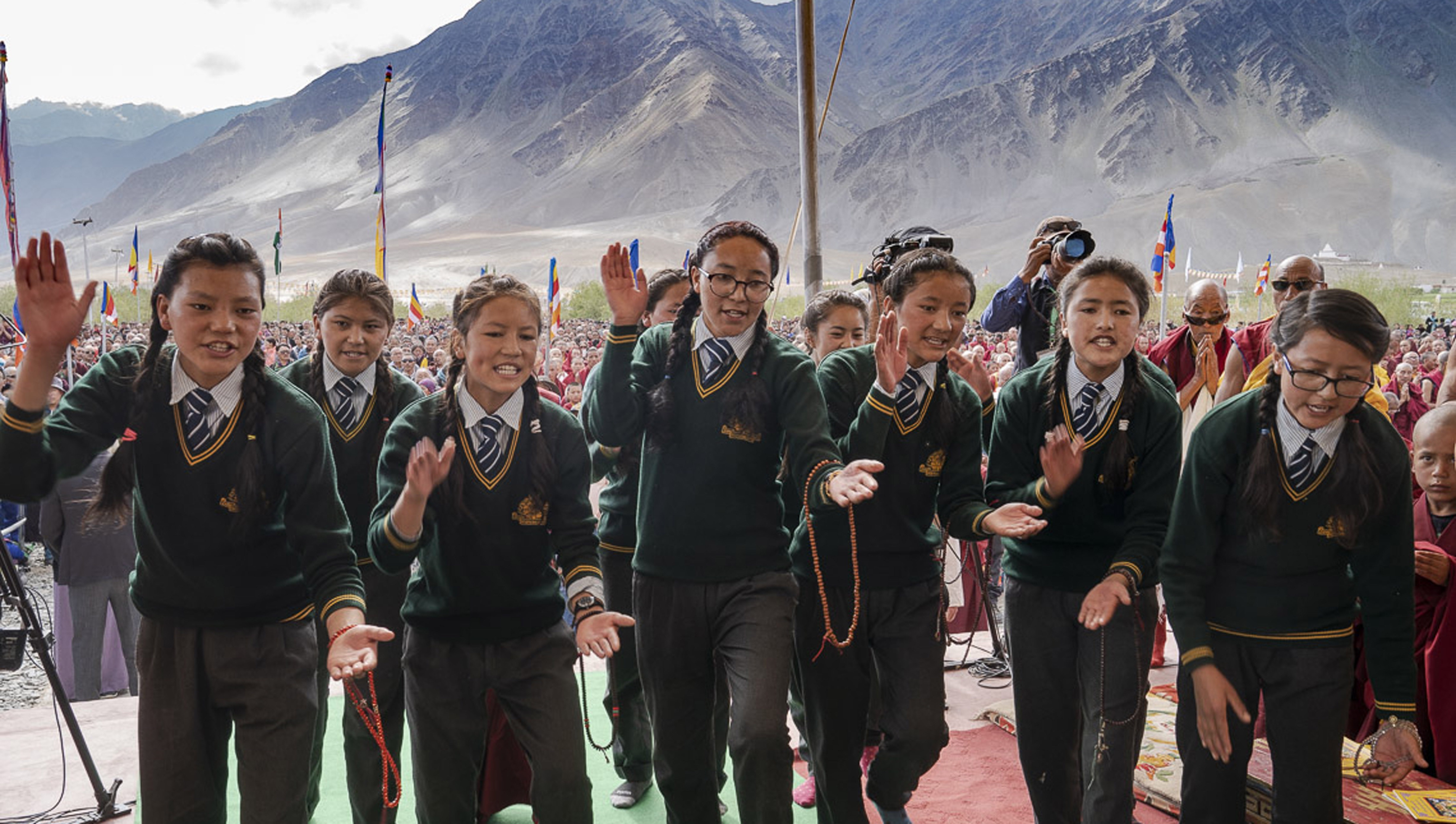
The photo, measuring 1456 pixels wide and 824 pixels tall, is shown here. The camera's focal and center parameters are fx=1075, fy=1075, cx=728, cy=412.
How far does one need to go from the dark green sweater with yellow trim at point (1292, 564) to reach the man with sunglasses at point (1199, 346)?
1951 millimetres

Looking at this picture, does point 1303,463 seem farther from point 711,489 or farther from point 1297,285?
point 1297,285

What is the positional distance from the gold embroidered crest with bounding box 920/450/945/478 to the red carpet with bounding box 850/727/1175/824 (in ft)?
4.33

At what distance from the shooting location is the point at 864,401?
3051 millimetres

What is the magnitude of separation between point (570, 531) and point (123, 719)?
3099mm

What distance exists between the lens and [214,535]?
259 cm

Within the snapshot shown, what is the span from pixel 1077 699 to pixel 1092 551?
41 centimetres

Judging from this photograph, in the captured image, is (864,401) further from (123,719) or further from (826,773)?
(123,719)

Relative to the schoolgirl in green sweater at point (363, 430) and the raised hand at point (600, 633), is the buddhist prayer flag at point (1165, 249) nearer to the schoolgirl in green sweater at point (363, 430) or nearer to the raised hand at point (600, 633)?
the schoolgirl in green sweater at point (363, 430)

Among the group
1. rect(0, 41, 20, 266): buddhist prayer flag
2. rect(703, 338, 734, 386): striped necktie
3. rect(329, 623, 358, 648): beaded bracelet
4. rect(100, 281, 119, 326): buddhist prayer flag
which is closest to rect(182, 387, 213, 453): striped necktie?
rect(329, 623, 358, 648): beaded bracelet

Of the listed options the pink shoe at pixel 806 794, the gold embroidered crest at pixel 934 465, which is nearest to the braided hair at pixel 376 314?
the gold embroidered crest at pixel 934 465

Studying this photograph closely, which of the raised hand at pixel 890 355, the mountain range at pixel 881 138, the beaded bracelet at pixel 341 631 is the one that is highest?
the mountain range at pixel 881 138

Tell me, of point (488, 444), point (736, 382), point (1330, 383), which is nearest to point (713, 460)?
point (736, 382)

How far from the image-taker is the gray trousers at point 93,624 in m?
5.50

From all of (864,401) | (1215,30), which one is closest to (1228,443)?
(864,401)
